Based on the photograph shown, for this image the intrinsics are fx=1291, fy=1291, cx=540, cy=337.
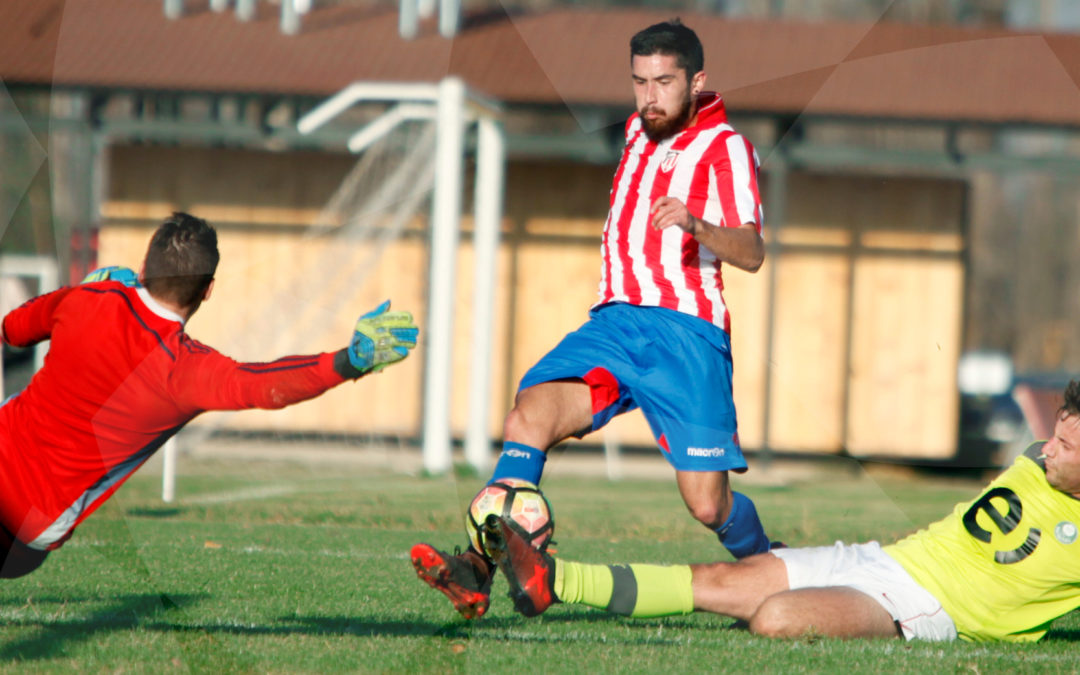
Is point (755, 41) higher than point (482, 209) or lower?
higher

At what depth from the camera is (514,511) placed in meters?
3.84

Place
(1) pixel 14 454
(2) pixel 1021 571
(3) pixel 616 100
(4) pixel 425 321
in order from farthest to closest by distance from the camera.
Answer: (3) pixel 616 100
(4) pixel 425 321
(2) pixel 1021 571
(1) pixel 14 454

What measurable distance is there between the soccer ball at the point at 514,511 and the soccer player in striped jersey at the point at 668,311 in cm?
21

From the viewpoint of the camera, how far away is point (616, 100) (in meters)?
13.7

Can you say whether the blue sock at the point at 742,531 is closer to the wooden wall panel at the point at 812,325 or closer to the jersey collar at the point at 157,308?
the jersey collar at the point at 157,308

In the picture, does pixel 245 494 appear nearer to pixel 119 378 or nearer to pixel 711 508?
pixel 711 508

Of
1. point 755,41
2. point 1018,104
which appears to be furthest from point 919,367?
point 755,41

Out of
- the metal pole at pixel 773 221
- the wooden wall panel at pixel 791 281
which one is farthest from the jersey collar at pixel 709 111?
the wooden wall panel at pixel 791 281

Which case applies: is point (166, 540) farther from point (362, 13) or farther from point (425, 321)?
point (362, 13)

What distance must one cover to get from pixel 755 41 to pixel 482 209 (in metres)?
4.20

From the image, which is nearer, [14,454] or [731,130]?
[14,454]

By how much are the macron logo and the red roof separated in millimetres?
8120

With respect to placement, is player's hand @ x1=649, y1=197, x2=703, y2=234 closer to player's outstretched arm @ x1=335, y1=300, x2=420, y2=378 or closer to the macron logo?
player's outstretched arm @ x1=335, y1=300, x2=420, y2=378

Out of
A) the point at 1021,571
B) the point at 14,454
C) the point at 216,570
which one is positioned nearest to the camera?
the point at 14,454
